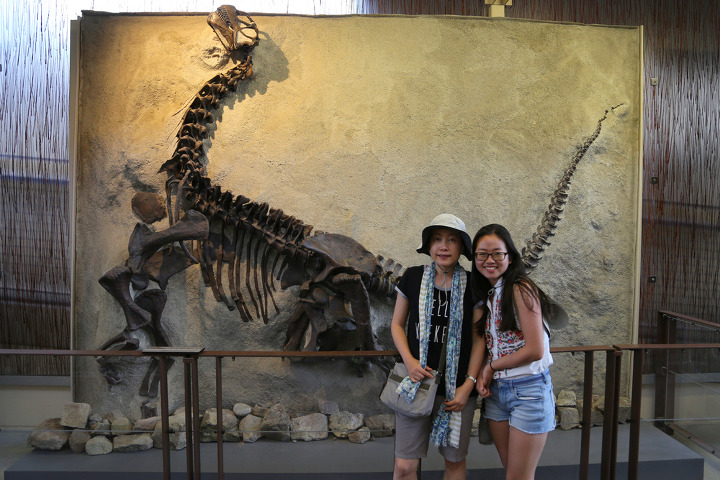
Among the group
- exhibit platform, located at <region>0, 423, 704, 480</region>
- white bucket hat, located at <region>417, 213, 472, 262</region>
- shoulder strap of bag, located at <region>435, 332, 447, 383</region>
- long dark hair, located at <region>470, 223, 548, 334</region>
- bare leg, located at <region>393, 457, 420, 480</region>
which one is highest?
white bucket hat, located at <region>417, 213, 472, 262</region>

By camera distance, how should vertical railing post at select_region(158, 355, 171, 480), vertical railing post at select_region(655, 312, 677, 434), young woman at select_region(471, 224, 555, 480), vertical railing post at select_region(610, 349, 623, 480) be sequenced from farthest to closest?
vertical railing post at select_region(655, 312, 677, 434) < vertical railing post at select_region(610, 349, 623, 480) < vertical railing post at select_region(158, 355, 171, 480) < young woman at select_region(471, 224, 555, 480)

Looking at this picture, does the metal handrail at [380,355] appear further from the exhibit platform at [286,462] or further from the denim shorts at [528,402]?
the denim shorts at [528,402]

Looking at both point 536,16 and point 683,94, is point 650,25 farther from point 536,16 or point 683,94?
point 536,16

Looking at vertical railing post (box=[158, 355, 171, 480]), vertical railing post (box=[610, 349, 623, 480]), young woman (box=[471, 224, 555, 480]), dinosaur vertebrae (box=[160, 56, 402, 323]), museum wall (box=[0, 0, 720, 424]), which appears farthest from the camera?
museum wall (box=[0, 0, 720, 424])

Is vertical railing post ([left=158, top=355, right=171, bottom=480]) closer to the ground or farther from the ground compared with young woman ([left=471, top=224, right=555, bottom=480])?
closer to the ground

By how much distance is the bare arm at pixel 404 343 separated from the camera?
1.96 metres

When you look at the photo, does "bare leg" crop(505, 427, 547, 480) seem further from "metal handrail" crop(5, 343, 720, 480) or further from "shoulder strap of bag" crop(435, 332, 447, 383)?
"metal handrail" crop(5, 343, 720, 480)

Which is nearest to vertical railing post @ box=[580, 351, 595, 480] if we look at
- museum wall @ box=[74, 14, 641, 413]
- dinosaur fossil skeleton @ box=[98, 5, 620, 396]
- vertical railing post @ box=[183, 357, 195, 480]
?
dinosaur fossil skeleton @ box=[98, 5, 620, 396]

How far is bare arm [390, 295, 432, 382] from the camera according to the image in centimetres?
196

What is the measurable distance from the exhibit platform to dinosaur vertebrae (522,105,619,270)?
147 cm

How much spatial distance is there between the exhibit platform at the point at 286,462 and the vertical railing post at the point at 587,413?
24 millimetres

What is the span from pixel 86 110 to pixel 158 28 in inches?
31.3

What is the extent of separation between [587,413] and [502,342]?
821 mm

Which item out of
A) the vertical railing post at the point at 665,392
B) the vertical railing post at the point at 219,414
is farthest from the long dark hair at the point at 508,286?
the vertical railing post at the point at 665,392
